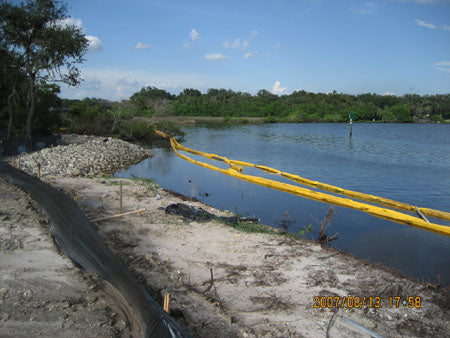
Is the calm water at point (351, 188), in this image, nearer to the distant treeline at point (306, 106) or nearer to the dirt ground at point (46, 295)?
the dirt ground at point (46, 295)

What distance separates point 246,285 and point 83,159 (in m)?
12.4

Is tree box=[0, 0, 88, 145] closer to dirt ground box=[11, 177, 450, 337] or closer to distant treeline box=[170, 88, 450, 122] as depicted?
dirt ground box=[11, 177, 450, 337]

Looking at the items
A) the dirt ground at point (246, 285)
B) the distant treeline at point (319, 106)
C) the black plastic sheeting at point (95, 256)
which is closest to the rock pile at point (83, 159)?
the black plastic sheeting at point (95, 256)

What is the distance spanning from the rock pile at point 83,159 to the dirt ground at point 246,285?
6.78 meters

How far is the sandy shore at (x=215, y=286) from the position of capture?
12.1 ft

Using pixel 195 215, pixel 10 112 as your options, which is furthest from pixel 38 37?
pixel 195 215

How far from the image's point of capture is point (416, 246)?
7723 mm

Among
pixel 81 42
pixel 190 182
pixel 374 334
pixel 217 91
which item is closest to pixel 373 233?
pixel 374 334

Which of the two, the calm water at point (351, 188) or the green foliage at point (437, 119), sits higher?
the green foliage at point (437, 119)

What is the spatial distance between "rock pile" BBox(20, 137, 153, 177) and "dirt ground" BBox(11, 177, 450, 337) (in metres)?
6.78

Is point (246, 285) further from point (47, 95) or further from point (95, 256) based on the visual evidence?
point (47, 95)

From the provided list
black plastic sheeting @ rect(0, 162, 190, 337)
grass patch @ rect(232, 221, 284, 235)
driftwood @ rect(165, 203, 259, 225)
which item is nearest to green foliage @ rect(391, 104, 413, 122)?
driftwood @ rect(165, 203, 259, 225)

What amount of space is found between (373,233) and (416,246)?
94 cm

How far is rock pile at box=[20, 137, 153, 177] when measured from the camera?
1316 centimetres
